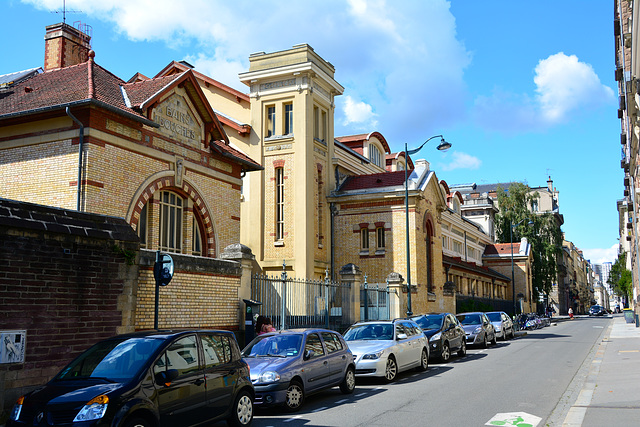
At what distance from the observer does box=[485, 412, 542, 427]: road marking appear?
9.39 m

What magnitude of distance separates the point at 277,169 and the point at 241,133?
2852 millimetres

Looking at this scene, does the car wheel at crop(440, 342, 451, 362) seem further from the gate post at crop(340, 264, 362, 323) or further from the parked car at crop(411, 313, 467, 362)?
the gate post at crop(340, 264, 362, 323)

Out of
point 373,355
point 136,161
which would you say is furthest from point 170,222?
point 373,355

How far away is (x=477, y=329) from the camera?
25250 mm

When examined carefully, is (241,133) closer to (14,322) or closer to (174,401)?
(14,322)

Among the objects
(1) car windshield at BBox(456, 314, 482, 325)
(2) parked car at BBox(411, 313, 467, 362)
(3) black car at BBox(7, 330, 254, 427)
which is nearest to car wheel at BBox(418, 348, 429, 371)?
(2) parked car at BBox(411, 313, 467, 362)

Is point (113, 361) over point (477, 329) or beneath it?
over

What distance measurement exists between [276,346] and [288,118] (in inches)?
852

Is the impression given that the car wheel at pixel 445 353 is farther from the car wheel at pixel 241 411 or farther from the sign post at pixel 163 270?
the car wheel at pixel 241 411

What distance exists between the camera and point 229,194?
23141mm

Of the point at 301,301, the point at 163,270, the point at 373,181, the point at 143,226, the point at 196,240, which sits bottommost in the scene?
the point at 301,301

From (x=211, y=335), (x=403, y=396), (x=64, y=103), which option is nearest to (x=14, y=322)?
(x=211, y=335)

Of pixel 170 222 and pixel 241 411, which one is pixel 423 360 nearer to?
pixel 241 411

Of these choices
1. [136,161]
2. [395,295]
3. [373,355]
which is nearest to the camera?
[373,355]
